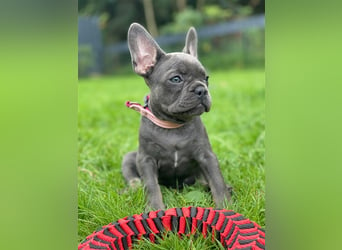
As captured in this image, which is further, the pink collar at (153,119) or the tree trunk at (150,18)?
the tree trunk at (150,18)

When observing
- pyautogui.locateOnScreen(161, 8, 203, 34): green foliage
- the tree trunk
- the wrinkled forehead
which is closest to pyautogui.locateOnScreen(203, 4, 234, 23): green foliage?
pyautogui.locateOnScreen(161, 8, 203, 34): green foliage

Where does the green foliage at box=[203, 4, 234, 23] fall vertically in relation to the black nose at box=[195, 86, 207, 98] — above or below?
above

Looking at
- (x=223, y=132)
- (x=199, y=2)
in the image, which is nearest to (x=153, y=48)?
(x=223, y=132)

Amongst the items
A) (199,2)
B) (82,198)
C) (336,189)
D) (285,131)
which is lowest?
(82,198)

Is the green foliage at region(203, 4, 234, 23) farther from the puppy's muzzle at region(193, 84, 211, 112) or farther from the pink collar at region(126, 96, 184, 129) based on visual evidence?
the puppy's muzzle at region(193, 84, 211, 112)

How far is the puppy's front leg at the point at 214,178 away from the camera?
202 cm

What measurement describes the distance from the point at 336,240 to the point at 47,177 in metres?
0.67

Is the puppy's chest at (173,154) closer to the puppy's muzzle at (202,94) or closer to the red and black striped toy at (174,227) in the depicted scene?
the puppy's muzzle at (202,94)

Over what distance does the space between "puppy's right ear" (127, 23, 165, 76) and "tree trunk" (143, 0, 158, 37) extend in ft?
31.7

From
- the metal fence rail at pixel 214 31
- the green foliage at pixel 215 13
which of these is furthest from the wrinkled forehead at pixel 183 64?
the green foliage at pixel 215 13

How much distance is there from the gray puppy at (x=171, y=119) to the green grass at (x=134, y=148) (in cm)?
9

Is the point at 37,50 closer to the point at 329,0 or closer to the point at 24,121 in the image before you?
the point at 24,121

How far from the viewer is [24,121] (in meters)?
1.06

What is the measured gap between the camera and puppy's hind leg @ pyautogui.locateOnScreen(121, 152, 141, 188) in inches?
90.7
